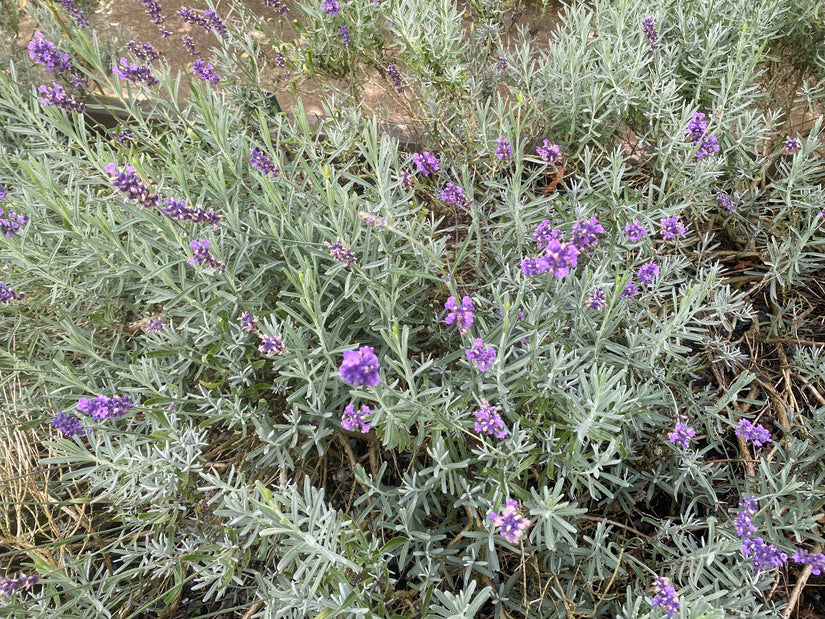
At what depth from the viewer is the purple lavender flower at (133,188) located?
148 centimetres

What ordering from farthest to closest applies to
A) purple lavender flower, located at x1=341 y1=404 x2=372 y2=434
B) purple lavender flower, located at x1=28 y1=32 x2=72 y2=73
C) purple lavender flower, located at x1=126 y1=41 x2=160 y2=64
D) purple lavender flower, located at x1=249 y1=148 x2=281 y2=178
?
1. purple lavender flower, located at x1=126 y1=41 x2=160 y2=64
2. purple lavender flower, located at x1=28 y1=32 x2=72 y2=73
3. purple lavender flower, located at x1=249 y1=148 x2=281 y2=178
4. purple lavender flower, located at x1=341 y1=404 x2=372 y2=434

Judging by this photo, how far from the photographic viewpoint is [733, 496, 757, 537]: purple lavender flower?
154cm

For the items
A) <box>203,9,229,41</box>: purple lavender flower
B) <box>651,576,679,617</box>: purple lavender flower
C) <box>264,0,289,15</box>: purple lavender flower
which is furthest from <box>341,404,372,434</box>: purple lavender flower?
<box>264,0,289,15</box>: purple lavender flower

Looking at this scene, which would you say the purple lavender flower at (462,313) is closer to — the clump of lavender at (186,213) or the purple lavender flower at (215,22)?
the clump of lavender at (186,213)

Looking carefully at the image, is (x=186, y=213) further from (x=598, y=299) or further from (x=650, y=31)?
(x=650, y=31)

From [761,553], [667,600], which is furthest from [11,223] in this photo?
[761,553]

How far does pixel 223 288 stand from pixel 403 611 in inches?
46.0

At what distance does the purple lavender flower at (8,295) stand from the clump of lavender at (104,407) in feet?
1.78

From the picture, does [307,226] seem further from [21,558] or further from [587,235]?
[21,558]

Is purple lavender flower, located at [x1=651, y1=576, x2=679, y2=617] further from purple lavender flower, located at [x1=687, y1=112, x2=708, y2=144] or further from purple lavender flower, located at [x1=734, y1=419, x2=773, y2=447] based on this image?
purple lavender flower, located at [x1=687, y1=112, x2=708, y2=144]

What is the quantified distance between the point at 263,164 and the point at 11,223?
2.47 ft

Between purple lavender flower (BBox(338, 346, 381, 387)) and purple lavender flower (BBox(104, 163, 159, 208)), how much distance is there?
31.8 inches

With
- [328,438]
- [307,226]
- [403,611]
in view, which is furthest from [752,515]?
[307,226]

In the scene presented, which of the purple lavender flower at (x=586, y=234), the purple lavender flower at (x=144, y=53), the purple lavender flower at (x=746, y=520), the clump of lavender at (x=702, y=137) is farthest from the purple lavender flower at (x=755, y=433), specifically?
the purple lavender flower at (x=144, y=53)
